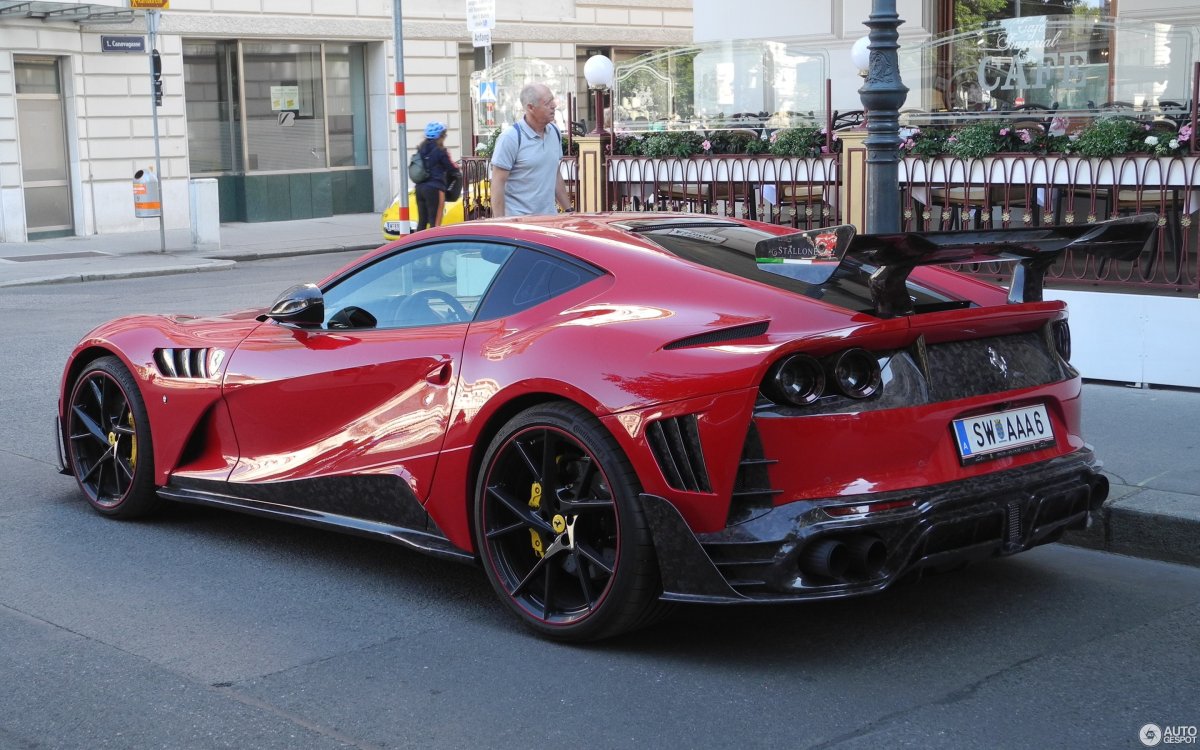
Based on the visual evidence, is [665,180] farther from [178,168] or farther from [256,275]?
[178,168]

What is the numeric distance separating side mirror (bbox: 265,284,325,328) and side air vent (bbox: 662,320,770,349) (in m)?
1.79

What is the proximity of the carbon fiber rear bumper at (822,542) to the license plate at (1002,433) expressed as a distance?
11 centimetres

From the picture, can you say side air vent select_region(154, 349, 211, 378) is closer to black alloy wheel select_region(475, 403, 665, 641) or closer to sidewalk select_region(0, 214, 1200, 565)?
black alloy wheel select_region(475, 403, 665, 641)

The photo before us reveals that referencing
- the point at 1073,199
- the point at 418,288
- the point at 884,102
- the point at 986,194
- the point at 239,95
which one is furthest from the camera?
the point at 239,95

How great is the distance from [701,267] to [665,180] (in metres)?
8.12

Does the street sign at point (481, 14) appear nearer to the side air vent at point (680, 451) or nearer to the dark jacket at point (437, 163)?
the dark jacket at point (437, 163)

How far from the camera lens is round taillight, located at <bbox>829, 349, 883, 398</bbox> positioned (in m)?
4.12

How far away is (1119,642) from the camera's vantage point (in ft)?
14.8

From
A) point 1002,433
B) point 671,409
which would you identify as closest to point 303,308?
point 671,409

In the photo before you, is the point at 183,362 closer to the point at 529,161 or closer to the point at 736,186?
the point at 529,161

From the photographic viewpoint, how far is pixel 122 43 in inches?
959

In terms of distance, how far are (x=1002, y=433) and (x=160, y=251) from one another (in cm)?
1909

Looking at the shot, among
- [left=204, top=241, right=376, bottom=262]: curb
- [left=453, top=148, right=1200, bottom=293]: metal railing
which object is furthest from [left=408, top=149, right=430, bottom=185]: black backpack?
[left=453, top=148, right=1200, bottom=293]: metal railing

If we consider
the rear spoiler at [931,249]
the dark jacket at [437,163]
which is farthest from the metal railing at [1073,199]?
the dark jacket at [437,163]
